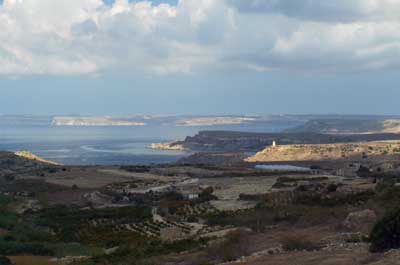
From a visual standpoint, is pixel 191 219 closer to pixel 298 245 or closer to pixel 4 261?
pixel 4 261

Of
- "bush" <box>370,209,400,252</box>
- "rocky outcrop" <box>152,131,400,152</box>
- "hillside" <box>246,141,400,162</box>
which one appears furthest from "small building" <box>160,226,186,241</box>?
"rocky outcrop" <box>152,131,400,152</box>

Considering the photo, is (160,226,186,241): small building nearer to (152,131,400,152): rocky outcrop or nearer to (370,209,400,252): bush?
(370,209,400,252): bush

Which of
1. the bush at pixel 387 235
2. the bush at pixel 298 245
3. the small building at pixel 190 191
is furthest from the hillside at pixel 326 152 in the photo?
the bush at pixel 387 235

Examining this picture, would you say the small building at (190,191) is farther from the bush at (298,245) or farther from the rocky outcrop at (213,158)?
the rocky outcrop at (213,158)

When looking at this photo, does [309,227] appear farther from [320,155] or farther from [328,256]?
[320,155]

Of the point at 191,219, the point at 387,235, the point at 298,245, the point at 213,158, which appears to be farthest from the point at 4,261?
the point at 213,158

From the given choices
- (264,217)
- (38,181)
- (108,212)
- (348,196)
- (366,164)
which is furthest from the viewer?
(366,164)

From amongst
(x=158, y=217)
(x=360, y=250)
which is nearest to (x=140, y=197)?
(x=158, y=217)
